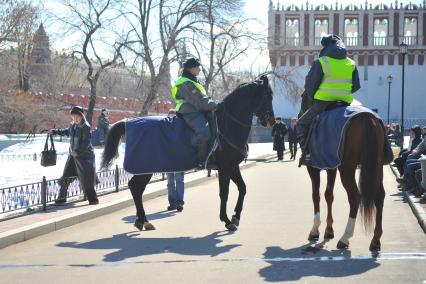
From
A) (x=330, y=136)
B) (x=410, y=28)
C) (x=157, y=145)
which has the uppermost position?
(x=410, y=28)

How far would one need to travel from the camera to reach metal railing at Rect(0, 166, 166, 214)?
10.3 metres

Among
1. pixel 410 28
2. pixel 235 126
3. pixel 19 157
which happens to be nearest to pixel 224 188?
pixel 235 126

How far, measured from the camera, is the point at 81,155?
11328 mm

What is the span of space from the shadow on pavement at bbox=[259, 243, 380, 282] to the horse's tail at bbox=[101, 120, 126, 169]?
309cm

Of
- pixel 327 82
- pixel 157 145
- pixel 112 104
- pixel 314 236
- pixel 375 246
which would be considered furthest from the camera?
pixel 112 104

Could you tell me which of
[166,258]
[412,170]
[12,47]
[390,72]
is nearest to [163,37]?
[12,47]

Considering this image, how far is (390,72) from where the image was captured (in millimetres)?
67500

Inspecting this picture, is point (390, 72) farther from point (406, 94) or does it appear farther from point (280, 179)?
point (280, 179)

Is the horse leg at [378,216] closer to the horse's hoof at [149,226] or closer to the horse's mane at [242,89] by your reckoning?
the horse's mane at [242,89]

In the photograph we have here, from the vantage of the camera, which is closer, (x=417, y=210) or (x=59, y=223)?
(x=59, y=223)

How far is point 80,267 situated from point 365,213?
122 inches

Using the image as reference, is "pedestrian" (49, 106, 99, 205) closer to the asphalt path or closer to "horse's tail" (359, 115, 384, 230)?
the asphalt path

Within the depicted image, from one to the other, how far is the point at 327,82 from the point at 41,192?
5.38 m

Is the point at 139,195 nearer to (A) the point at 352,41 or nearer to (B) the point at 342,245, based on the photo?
(B) the point at 342,245
